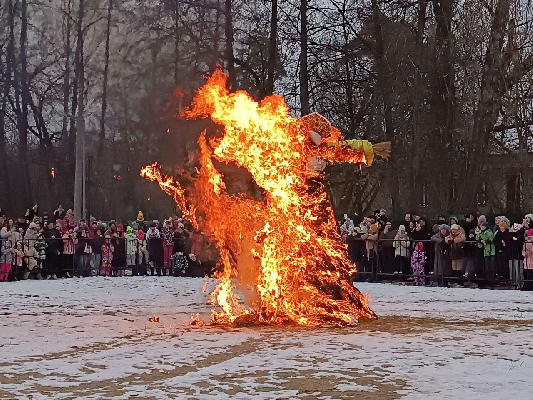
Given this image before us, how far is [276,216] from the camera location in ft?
34.1

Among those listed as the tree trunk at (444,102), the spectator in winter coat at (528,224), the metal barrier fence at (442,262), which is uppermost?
the tree trunk at (444,102)

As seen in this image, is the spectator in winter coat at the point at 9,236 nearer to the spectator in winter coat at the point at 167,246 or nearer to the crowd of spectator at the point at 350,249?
the crowd of spectator at the point at 350,249

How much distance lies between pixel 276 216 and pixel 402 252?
9.30 meters

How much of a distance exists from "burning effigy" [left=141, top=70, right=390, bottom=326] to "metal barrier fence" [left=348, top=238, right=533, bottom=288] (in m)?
7.32

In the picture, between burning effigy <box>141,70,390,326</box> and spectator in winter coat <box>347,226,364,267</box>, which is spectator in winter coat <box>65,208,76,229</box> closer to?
spectator in winter coat <box>347,226,364,267</box>

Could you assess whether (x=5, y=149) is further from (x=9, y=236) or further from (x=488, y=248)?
(x=488, y=248)

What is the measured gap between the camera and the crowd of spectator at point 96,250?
19719mm

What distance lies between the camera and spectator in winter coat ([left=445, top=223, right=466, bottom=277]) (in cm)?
1798

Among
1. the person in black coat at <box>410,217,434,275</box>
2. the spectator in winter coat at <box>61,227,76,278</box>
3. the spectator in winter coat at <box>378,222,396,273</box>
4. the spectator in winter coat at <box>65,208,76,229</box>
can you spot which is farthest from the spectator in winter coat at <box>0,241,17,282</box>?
the person in black coat at <box>410,217,434,275</box>

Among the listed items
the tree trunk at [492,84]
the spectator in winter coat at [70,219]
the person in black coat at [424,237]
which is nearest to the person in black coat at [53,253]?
the spectator in winter coat at [70,219]

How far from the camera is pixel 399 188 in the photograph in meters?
26.4

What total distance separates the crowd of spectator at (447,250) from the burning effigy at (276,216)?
732 centimetres

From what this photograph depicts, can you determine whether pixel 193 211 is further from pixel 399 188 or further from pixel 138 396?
pixel 399 188

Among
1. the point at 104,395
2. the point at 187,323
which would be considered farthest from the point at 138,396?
the point at 187,323
